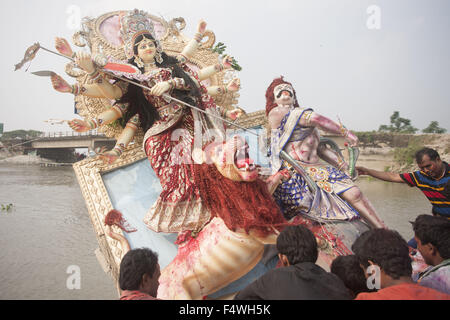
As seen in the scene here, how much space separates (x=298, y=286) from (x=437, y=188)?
6.91 ft

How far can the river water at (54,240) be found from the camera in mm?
3293

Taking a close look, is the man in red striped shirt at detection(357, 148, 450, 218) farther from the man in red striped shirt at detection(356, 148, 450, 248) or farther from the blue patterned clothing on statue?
the blue patterned clothing on statue

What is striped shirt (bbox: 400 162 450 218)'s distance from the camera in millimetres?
2611

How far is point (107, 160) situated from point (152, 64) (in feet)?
3.92

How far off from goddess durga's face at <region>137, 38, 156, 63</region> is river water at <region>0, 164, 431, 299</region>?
2.68m

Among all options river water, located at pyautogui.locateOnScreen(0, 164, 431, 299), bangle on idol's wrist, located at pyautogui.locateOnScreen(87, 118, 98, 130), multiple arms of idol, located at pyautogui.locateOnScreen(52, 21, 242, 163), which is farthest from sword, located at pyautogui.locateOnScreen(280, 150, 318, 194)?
river water, located at pyautogui.locateOnScreen(0, 164, 431, 299)

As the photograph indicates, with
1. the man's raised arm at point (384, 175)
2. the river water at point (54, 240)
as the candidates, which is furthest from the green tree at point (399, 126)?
the man's raised arm at point (384, 175)

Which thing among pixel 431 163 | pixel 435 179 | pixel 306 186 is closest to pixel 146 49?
pixel 306 186

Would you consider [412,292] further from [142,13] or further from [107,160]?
[142,13]

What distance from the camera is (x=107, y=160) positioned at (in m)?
3.33

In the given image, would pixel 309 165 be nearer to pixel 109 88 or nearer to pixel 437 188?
pixel 437 188

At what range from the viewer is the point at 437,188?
8.71 feet
